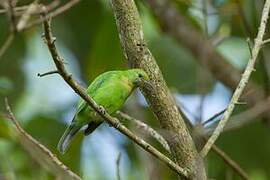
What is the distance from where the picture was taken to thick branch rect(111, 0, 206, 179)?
2.00 m

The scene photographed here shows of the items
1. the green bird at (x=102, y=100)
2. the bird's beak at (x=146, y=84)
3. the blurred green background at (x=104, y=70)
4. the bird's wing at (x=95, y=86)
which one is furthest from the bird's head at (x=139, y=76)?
the blurred green background at (x=104, y=70)

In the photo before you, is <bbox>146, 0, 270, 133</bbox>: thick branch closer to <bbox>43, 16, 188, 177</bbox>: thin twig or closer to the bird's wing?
the bird's wing

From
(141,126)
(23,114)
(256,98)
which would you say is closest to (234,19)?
(256,98)

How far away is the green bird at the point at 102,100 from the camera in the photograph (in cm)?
246

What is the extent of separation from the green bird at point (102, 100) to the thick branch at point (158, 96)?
12.6 inches

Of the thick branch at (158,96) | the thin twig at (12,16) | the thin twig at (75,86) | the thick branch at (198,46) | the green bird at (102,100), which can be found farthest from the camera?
the thick branch at (198,46)

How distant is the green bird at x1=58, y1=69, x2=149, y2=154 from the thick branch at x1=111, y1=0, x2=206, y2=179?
32cm

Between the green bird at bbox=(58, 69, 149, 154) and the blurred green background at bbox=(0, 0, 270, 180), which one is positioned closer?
the green bird at bbox=(58, 69, 149, 154)

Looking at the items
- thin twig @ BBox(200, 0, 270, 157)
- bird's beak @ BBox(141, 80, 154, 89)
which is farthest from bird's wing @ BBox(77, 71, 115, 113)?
thin twig @ BBox(200, 0, 270, 157)

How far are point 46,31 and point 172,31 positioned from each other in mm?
2394

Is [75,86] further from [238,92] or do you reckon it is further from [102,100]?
[102,100]

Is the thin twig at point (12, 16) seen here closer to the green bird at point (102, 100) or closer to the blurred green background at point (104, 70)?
the green bird at point (102, 100)

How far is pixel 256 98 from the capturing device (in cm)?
364

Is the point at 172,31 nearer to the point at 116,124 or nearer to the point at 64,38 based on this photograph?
the point at 64,38
